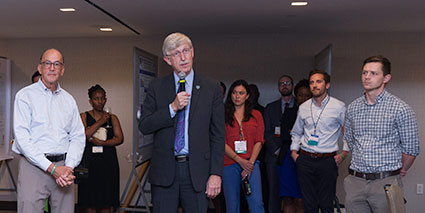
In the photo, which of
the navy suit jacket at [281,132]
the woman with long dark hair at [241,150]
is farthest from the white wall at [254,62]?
the woman with long dark hair at [241,150]

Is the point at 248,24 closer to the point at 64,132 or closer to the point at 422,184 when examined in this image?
the point at 64,132

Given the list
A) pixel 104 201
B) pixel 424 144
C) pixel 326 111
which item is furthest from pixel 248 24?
pixel 424 144

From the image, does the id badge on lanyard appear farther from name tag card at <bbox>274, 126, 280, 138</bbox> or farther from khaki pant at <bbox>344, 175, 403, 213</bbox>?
khaki pant at <bbox>344, 175, 403, 213</bbox>

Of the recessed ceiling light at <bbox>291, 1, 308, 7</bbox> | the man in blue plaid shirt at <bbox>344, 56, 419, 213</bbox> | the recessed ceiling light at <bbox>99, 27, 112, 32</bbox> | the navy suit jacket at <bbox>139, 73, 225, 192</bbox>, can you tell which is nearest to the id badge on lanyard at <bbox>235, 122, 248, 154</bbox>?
the man in blue plaid shirt at <bbox>344, 56, 419, 213</bbox>

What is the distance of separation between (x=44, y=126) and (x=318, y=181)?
8.28 ft

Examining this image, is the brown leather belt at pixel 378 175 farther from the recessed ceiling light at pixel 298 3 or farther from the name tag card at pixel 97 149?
the name tag card at pixel 97 149

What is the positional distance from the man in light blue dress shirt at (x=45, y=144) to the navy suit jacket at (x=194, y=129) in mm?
720

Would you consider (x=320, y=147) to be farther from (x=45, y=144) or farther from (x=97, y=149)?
(x=45, y=144)

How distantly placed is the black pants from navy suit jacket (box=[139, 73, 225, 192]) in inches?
68.0

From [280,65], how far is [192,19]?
1.78m

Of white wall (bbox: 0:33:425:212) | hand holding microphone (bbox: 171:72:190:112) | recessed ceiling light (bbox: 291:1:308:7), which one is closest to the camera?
hand holding microphone (bbox: 171:72:190:112)

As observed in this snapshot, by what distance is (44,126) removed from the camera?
259 cm

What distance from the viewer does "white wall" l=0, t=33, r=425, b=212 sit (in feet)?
17.6

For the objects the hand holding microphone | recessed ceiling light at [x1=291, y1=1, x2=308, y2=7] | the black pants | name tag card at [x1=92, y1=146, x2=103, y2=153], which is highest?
recessed ceiling light at [x1=291, y1=1, x2=308, y2=7]
